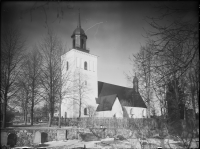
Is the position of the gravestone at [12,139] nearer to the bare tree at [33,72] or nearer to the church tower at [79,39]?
the bare tree at [33,72]

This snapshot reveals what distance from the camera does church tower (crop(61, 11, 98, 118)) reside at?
31.6 meters

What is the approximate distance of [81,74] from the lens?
33.7 m

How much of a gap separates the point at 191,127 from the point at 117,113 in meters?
28.1

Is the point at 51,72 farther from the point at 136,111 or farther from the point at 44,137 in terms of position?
the point at 136,111

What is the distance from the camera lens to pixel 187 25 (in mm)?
3506

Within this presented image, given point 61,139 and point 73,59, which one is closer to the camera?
point 61,139

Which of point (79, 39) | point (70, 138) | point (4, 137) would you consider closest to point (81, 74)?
point (79, 39)

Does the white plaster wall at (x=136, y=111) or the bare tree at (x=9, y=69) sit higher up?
the bare tree at (x=9, y=69)

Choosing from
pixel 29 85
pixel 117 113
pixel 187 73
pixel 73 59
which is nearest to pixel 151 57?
pixel 187 73

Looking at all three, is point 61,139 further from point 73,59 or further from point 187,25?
point 73,59

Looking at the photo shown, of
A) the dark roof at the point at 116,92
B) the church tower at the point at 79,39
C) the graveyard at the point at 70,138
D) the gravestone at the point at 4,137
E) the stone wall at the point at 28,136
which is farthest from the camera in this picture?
the dark roof at the point at 116,92

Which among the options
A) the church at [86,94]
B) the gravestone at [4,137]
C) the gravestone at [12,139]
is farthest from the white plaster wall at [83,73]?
the gravestone at [4,137]

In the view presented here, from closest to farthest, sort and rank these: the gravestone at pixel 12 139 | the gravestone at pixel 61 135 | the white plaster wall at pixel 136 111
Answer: the gravestone at pixel 12 139, the gravestone at pixel 61 135, the white plaster wall at pixel 136 111

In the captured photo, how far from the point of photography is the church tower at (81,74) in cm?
3156
